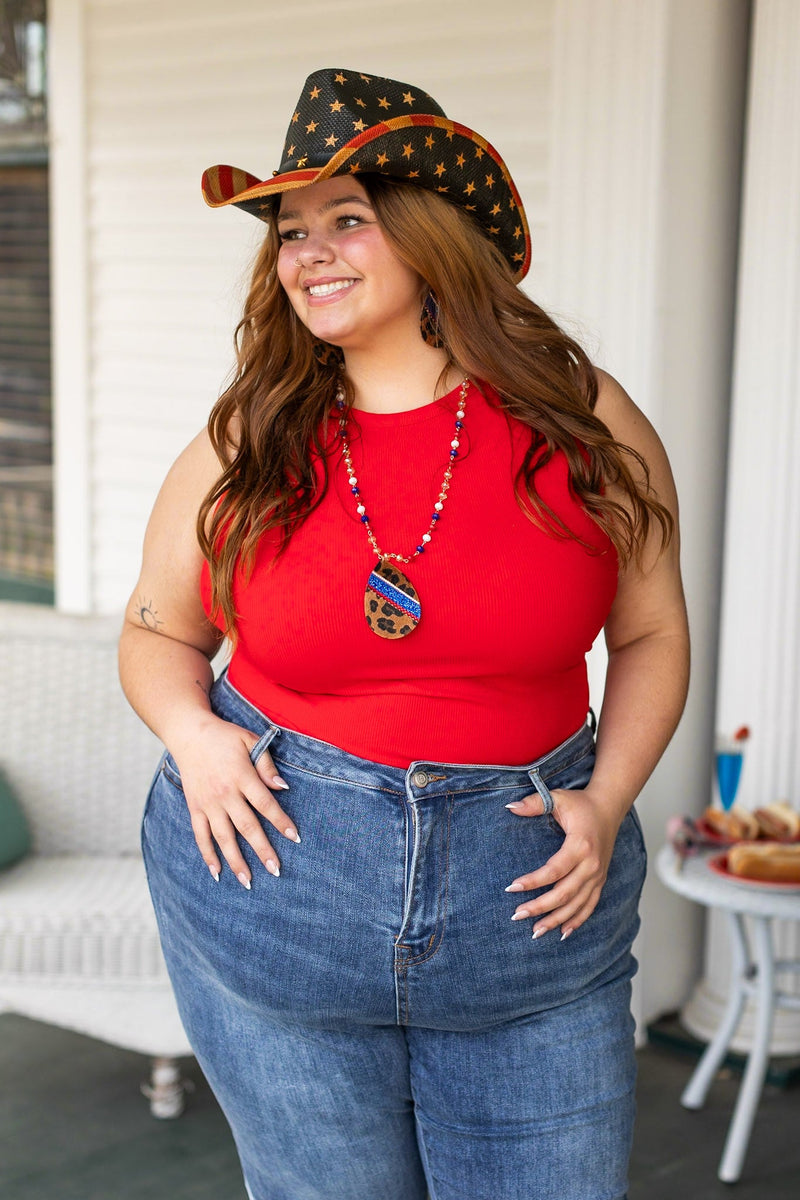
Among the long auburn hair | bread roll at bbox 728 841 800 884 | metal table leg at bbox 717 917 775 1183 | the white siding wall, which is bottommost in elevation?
metal table leg at bbox 717 917 775 1183

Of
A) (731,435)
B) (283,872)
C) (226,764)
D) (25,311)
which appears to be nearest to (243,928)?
(283,872)

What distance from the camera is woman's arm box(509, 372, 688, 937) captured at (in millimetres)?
1397

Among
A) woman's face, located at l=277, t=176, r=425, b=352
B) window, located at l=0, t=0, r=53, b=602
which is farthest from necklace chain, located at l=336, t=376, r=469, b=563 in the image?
window, located at l=0, t=0, r=53, b=602

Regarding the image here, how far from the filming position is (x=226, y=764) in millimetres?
1397

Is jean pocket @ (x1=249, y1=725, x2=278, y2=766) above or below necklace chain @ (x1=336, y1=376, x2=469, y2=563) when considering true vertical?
below

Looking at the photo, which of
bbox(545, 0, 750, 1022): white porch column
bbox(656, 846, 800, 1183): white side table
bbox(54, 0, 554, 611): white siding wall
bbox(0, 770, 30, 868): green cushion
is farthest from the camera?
bbox(54, 0, 554, 611): white siding wall

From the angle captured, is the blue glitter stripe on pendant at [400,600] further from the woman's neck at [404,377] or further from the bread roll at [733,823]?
the bread roll at [733,823]

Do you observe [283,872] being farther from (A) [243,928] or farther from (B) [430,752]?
(B) [430,752]

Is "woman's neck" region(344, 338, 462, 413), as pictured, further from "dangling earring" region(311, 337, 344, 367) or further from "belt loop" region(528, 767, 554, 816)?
"belt loop" region(528, 767, 554, 816)

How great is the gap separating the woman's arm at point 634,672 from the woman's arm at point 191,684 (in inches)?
13.0

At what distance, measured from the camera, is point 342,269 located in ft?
4.68

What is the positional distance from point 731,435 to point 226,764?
219 cm

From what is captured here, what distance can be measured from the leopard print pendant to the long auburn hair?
0.13m

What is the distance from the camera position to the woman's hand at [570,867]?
4.34 ft
